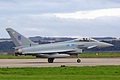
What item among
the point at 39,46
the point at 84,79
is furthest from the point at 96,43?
the point at 84,79

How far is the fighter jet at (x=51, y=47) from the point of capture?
54.3m

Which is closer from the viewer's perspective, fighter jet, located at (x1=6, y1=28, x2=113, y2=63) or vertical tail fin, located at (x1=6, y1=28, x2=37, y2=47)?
fighter jet, located at (x1=6, y1=28, x2=113, y2=63)

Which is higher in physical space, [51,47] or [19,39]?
Result: [19,39]

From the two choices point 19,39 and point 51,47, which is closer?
point 19,39

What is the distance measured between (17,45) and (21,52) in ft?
6.40

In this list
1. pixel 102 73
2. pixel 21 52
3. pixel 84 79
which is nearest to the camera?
pixel 84 79

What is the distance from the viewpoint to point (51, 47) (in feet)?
182

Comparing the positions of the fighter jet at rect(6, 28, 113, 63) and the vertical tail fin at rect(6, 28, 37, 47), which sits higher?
the vertical tail fin at rect(6, 28, 37, 47)

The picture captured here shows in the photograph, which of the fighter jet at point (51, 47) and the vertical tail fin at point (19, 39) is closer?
the fighter jet at point (51, 47)

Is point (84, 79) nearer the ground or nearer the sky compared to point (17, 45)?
nearer the ground

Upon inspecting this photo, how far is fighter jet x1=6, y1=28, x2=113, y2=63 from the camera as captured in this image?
178 feet

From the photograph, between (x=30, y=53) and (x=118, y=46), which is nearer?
(x=30, y=53)

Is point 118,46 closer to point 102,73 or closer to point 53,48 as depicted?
point 53,48

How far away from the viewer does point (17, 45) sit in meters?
55.2
